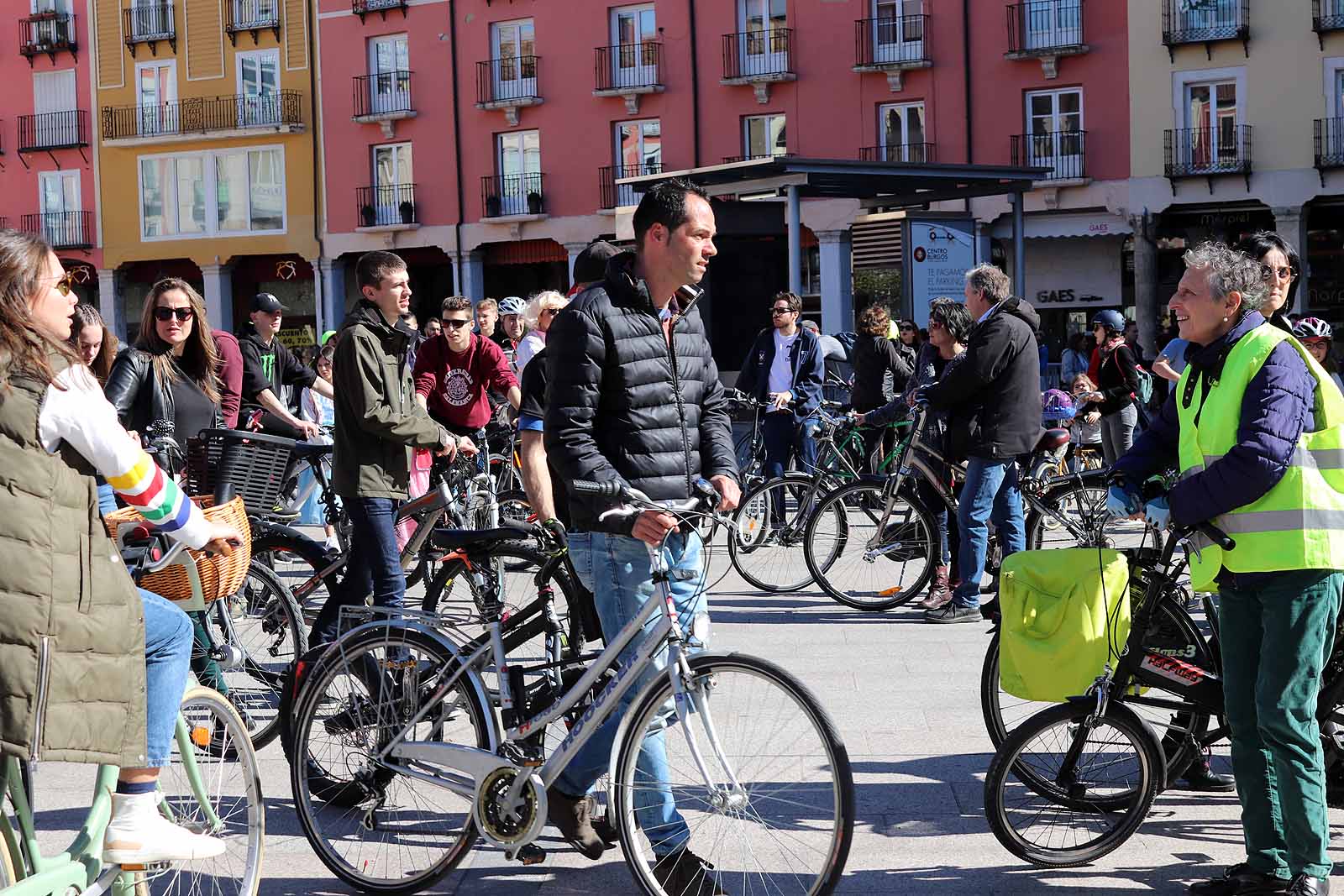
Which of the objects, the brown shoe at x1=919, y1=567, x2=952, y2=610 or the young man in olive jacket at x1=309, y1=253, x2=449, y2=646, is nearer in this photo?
the young man in olive jacket at x1=309, y1=253, x2=449, y2=646

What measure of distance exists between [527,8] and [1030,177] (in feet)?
82.2

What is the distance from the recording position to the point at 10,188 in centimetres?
4788

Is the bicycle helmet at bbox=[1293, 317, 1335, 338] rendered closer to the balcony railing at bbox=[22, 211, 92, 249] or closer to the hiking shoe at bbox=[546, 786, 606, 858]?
the hiking shoe at bbox=[546, 786, 606, 858]

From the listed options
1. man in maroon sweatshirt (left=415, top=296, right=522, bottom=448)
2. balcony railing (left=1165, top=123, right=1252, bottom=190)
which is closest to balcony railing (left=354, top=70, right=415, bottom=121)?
balcony railing (left=1165, top=123, right=1252, bottom=190)

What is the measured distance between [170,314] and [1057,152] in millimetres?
30692

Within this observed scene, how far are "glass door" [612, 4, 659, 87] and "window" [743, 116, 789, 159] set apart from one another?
2.68 meters

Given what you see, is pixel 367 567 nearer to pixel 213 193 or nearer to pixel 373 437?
pixel 373 437

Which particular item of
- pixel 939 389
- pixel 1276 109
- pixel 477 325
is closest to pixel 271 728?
pixel 939 389

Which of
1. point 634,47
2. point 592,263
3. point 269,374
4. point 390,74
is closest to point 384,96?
point 390,74

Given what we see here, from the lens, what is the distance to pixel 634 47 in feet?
128

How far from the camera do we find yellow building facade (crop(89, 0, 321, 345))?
43938 millimetres

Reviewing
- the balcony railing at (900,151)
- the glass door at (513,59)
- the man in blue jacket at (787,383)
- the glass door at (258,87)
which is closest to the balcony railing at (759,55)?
the balcony railing at (900,151)

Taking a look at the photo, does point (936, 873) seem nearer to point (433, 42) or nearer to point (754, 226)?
point (754, 226)

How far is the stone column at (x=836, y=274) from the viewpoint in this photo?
34.3 meters
